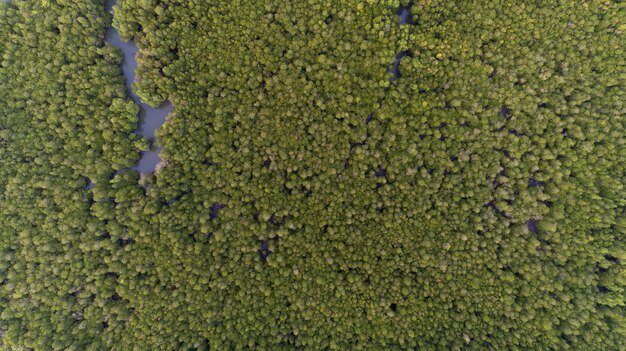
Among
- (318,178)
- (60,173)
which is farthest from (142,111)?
(318,178)

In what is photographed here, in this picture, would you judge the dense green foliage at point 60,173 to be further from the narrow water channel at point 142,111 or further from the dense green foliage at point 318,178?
the narrow water channel at point 142,111

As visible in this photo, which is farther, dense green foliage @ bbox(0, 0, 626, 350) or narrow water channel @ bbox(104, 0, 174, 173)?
narrow water channel @ bbox(104, 0, 174, 173)

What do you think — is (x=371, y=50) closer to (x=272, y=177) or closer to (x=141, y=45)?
(x=272, y=177)

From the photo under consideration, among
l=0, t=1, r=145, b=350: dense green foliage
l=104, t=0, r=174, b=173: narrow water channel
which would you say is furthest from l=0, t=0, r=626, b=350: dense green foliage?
l=104, t=0, r=174, b=173: narrow water channel

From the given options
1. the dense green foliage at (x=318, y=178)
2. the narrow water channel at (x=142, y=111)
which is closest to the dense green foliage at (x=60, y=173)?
the dense green foliage at (x=318, y=178)

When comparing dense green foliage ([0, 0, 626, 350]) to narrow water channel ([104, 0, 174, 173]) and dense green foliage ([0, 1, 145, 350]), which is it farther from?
narrow water channel ([104, 0, 174, 173])

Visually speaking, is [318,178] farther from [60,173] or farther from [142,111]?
[60,173]
